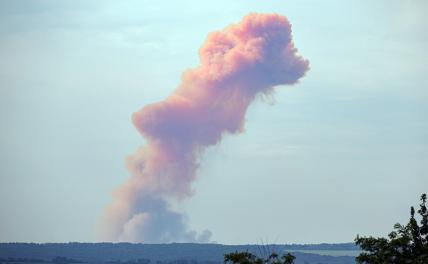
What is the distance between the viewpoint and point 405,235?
6894cm

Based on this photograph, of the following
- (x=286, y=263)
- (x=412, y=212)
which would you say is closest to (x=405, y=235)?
(x=412, y=212)

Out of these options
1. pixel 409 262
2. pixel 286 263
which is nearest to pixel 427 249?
pixel 409 262

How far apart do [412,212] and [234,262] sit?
12.7 m

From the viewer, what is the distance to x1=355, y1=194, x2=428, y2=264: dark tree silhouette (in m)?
67.9

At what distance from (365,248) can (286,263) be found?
6054 millimetres

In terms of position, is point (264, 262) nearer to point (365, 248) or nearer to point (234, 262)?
point (234, 262)

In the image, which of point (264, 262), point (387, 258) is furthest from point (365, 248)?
point (264, 262)

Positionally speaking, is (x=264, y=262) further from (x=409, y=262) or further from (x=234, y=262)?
(x=409, y=262)

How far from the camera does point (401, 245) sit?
68375mm

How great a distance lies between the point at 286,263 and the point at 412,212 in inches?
366

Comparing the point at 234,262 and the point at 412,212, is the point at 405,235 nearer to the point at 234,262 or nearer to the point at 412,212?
the point at 412,212

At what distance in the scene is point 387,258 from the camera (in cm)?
6788

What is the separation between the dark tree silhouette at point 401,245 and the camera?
223ft

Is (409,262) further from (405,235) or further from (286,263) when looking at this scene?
(286,263)
